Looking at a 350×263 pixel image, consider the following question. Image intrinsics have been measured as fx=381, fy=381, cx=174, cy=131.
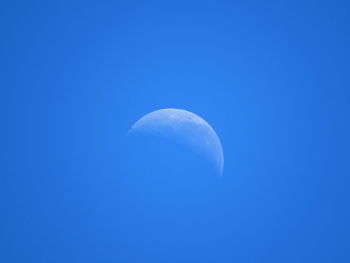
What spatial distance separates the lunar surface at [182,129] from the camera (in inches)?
425

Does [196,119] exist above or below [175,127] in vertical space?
above

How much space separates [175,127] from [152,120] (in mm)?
991

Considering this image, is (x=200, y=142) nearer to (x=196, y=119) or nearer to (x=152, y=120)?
(x=196, y=119)

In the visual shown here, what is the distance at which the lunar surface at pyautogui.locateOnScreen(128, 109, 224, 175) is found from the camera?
35.4 feet

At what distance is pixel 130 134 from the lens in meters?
11.8

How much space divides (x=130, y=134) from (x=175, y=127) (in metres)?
1.74

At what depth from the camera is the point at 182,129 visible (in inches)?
424

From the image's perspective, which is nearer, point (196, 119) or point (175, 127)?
point (175, 127)

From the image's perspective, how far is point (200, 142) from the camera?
11273 millimetres

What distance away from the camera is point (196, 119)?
11492mm

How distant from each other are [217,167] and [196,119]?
1801 mm

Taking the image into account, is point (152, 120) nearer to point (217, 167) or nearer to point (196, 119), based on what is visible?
point (196, 119)

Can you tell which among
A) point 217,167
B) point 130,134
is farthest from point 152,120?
point 217,167

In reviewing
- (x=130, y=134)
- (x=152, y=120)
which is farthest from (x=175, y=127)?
(x=130, y=134)
